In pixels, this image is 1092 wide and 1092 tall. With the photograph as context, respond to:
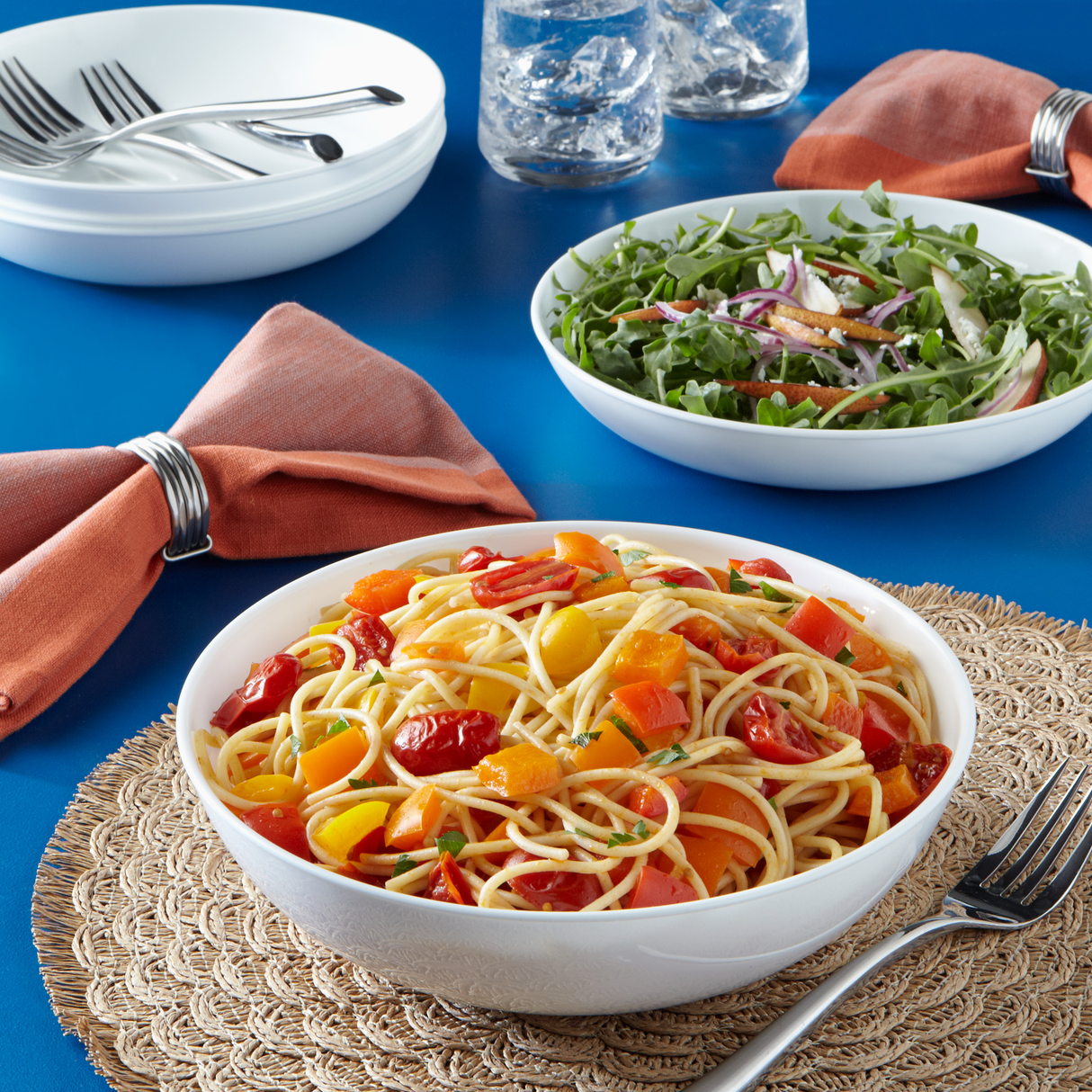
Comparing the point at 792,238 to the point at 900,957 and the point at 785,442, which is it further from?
the point at 900,957

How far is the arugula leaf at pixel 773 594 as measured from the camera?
1.21 m

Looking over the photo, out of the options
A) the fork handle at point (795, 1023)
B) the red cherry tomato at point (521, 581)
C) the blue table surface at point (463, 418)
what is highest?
the red cherry tomato at point (521, 581)

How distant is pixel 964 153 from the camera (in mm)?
2582

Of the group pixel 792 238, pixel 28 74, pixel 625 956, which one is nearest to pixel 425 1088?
pixel 625 956

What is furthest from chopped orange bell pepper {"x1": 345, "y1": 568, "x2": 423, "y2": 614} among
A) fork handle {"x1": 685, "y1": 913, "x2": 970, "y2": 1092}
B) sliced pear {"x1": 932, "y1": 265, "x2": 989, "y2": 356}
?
sliced pear {"x1": 932, "y1": 265, "x2": 989, "y2": 356}

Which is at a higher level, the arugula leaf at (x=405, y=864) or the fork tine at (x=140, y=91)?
the arugula leaf at (x=405, y=864)

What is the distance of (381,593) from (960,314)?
1.04 meters

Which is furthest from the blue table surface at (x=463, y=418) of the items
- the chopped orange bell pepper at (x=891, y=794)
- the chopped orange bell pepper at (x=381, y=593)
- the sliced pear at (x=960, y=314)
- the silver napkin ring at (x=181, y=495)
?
the chopped orange bell pepper at (x=891, y=794)

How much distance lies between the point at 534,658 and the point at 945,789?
0.36 meters

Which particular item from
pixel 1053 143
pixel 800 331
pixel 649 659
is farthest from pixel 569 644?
pixel 1053 143

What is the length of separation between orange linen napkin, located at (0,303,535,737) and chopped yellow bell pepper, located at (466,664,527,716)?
532 mm

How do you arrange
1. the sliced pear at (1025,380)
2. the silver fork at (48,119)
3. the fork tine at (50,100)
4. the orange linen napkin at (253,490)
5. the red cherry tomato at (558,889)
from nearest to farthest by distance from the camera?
the red cherry tomato at (558,889)
the orange linen napkin at (253,490)
the sliced pear at (1025,380)
the silver fork at (48,119)
the fork tine at (50,100)

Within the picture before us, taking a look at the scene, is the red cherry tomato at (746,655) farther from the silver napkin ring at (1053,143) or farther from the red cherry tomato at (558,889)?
the silver napkin ring at (1053,143)

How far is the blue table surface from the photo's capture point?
133 centimetres
